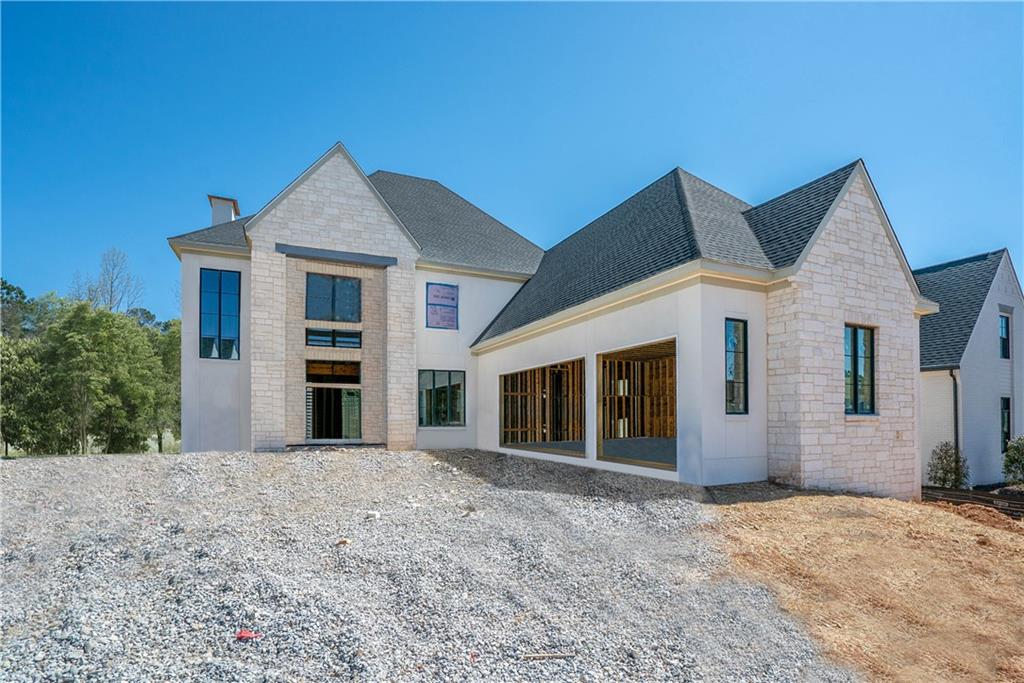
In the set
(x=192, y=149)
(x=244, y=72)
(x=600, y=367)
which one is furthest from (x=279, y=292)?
(x=600, y=367)

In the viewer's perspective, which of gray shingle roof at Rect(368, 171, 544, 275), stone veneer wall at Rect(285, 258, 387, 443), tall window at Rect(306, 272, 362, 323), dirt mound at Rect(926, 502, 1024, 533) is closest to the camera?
dirt mound at Rect(926, 502, 1024, 533)

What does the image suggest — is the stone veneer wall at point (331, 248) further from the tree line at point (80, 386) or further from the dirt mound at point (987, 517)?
the tree line at point (80, 386)

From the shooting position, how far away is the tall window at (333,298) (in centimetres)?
1614

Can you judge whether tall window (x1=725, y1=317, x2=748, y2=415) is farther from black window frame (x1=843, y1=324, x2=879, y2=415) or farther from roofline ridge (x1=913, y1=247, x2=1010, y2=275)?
roofline ridge (x1=913, y1=247, x2=1010, y2=275)

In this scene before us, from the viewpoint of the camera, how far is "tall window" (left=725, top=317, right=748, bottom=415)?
9.88m

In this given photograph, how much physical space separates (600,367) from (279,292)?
984 cm

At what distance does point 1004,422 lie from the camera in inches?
709

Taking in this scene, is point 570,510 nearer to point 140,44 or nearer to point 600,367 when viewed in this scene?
point 600,367

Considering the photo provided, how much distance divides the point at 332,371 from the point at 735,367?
12.0 meters

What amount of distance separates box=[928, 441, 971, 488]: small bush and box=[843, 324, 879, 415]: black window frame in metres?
8.38

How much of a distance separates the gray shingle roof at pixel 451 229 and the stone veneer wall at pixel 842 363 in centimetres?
1088

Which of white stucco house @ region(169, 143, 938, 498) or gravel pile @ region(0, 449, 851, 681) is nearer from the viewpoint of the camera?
gravel pile @ region(0, 449, 851, 681)

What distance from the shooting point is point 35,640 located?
429cm

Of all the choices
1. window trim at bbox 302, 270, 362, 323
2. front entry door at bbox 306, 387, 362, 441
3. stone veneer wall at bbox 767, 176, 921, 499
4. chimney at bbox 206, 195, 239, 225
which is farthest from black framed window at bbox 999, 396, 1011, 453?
chimney at bbox 206, 195, 239, 225
